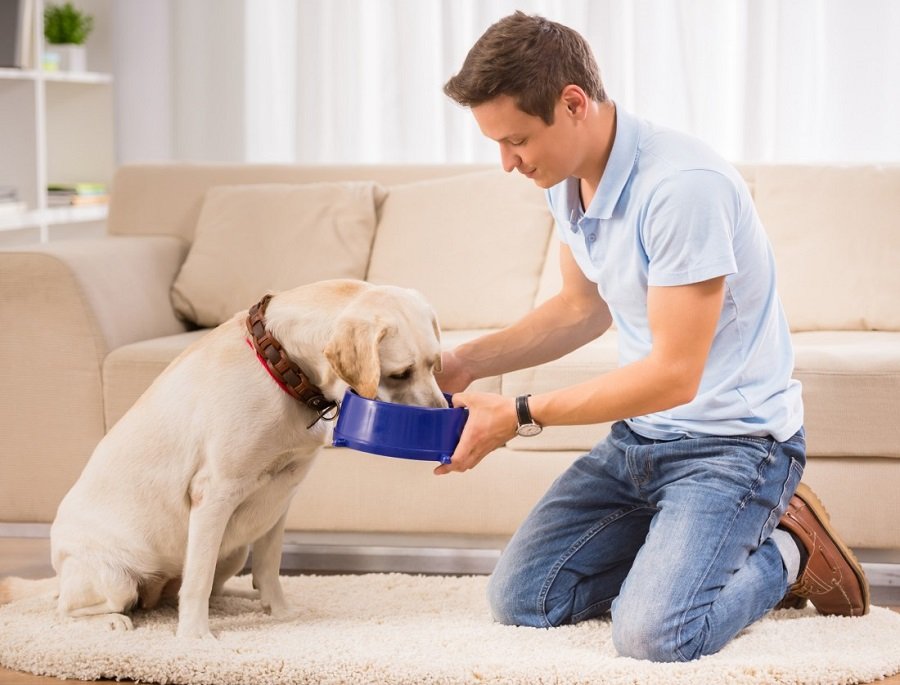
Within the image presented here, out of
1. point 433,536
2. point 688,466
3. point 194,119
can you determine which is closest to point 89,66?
point 194,119

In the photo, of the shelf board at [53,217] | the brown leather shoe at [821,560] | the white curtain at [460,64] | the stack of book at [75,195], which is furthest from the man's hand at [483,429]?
the stack of book at [75,195]

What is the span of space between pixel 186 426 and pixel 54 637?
1.48ft

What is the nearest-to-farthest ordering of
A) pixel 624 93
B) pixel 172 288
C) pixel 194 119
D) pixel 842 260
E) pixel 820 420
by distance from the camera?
pixel 820 420
pixel 842 260
pixel 172 288
pixel 624 93
pixel 194 119

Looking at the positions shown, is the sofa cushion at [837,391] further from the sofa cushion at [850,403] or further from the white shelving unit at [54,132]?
the white shelving unit at [54,132]

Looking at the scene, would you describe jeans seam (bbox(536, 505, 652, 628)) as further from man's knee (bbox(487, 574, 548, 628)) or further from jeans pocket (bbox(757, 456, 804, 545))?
jeans pocket (bbox(757, 456, 804, 545))

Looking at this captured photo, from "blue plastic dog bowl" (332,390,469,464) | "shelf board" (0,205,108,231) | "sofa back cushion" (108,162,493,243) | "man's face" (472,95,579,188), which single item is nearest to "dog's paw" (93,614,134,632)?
"blue plastic dog bowl" (332,390,469,464)

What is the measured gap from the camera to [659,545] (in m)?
1.88

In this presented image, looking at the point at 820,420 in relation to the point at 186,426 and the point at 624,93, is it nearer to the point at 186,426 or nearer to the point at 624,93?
the point at 186,426

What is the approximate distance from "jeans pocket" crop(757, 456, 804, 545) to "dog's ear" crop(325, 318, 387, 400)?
29.2 inches

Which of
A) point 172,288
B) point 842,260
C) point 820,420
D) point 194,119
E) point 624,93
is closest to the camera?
point 820,420

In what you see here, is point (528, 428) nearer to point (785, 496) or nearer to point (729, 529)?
point (729, 529)

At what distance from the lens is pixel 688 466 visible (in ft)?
6.34

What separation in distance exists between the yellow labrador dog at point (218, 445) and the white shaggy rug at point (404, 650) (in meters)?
0.09

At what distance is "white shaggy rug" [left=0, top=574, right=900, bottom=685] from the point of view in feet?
5.89
